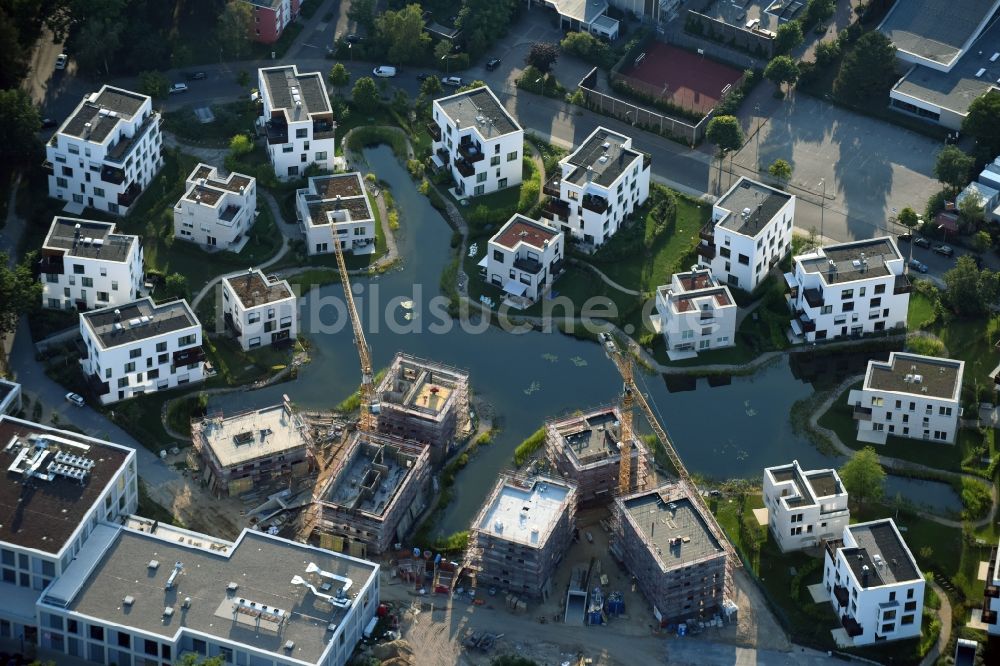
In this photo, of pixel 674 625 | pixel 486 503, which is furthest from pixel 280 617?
pixel 674 625

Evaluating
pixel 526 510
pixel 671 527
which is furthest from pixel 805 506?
pixel 526 510

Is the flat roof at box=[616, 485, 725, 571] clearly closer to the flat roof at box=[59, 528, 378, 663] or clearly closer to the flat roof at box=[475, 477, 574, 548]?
the flat roof at box=[475, 477, 574, 548]

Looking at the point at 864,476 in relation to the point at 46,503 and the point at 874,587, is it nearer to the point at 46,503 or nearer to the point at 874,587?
the point at 874,587

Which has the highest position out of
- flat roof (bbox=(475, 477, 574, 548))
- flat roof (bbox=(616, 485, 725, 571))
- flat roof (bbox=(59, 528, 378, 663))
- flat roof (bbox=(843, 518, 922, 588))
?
flat roof (bbox=(843, 518, 922, 588))

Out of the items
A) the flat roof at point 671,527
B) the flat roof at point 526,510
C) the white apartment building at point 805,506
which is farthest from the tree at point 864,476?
the flat roof at point 526,510

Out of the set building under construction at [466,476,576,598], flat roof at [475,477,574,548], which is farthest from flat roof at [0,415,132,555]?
flat roof at [475,477,574,548]

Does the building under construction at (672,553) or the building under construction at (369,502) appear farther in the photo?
the building under construction at (369,502)

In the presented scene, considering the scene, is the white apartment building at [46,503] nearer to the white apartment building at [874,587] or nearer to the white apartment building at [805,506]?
the white apartment building at [805,506]
